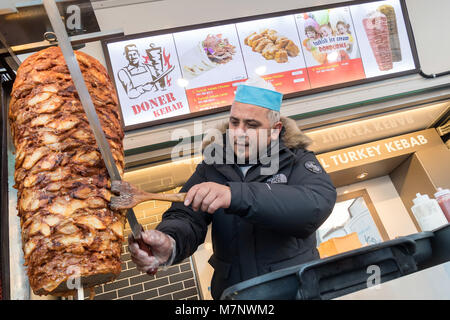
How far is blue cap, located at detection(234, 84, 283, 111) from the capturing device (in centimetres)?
184

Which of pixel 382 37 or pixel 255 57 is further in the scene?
pixel 382 37

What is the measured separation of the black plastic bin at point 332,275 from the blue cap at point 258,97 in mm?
1127

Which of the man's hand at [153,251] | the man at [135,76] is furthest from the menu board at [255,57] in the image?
the man's hand at [153,251]

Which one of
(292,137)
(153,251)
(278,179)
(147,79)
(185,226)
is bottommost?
(153,251)

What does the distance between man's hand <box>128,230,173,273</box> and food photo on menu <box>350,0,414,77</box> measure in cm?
247

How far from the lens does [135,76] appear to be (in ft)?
9.14

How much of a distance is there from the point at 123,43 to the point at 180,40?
17.4 inches

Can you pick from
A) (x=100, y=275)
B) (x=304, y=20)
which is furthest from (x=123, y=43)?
(x=100, y=275)

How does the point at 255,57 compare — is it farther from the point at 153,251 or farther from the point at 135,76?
the point at 153,251

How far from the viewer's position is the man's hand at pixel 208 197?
1.09 meters

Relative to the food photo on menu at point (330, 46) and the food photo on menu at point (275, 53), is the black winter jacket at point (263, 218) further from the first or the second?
the food photo on menu at point (330, 46)

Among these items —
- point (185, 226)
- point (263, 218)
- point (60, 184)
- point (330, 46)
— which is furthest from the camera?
point (330, 46)

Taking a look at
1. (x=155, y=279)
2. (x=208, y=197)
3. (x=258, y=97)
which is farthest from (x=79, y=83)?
(x=155, y=279)

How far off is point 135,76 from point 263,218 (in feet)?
6.37
